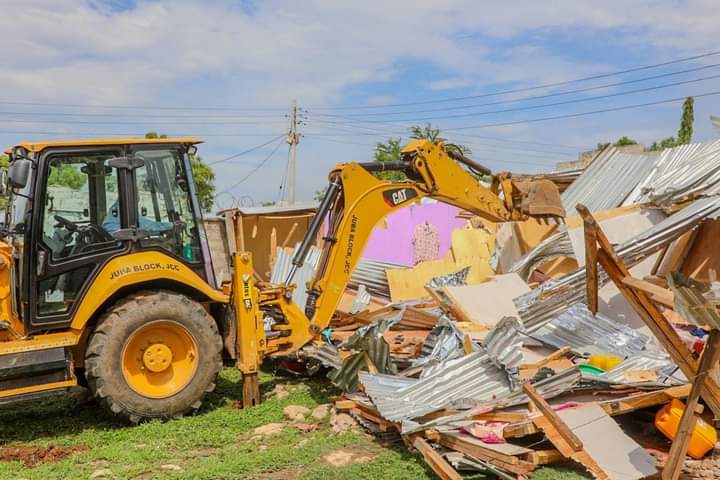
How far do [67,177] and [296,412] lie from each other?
302 centimetres

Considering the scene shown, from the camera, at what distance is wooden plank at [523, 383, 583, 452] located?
4539 mm

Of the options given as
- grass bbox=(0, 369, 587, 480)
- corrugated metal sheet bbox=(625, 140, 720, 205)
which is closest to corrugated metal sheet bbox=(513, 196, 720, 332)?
corrugated metal sheet bbox=(625, 140, 720, 205)

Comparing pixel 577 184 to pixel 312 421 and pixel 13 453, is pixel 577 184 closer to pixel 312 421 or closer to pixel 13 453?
pixel 312 421

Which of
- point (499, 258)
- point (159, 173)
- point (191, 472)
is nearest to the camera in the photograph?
point (191, 472)

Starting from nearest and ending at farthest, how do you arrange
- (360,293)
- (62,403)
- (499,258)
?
(62,403) < (360,293) < (499,258)

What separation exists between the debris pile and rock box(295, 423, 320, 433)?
12.1 inches

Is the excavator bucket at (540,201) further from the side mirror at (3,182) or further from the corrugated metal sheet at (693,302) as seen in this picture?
the side mirror at (3,182)

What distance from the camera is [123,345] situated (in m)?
6.00

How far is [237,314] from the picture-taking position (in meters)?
6.56

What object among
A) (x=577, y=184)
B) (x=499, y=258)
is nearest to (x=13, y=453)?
(x=499, y=258)

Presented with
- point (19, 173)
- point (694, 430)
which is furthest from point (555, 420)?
point (19, 173)

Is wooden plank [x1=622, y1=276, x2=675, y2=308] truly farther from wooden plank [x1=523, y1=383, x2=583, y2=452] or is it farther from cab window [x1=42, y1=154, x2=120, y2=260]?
cab window [x1=42, y1=154, x2=120, y2=260]

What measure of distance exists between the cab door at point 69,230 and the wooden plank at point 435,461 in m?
3.20

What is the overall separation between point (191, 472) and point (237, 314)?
186 cm
